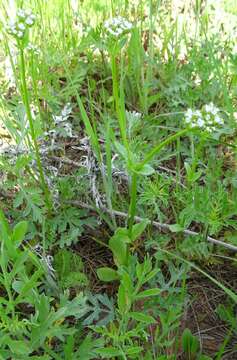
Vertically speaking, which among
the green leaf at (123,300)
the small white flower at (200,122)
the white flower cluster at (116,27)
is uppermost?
the white flower cluster at (116,27)

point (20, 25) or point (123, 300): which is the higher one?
point (20, 25)

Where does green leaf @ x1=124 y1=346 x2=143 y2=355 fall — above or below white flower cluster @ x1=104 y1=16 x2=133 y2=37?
below

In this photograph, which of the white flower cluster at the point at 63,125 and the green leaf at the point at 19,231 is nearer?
the green leaf at the point at 19,231

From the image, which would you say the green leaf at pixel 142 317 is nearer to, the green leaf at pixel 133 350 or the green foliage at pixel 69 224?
the green leaf at pixel 133 350

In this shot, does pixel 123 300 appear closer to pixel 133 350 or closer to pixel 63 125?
pixel 133 350

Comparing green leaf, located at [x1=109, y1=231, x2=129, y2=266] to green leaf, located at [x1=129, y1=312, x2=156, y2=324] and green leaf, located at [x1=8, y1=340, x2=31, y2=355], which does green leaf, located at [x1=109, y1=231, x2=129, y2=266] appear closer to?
green leaf, located at [x1=129, y1=312, x2=156, y2=324]

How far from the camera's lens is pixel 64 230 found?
5.58 ft

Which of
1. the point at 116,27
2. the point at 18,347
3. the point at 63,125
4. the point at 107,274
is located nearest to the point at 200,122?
the point at 116,27

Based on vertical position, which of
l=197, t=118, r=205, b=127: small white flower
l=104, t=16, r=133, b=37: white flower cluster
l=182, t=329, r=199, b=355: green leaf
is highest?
l=104, t=16, r=133, b=37: white flower cluster

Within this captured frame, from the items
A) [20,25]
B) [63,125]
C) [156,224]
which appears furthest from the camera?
[63,125]

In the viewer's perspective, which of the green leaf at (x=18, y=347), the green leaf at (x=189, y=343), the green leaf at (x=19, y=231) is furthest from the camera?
the green leaf at (x=189, y=343)

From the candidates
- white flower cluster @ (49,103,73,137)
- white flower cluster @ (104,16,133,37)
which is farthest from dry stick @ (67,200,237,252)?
white flower cluster @ (104,16,133,37)

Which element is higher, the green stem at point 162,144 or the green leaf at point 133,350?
the green stem at point 162,144

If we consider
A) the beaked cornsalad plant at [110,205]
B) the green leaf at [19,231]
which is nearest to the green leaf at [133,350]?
the beaked cornsalad plant at [110,205]
